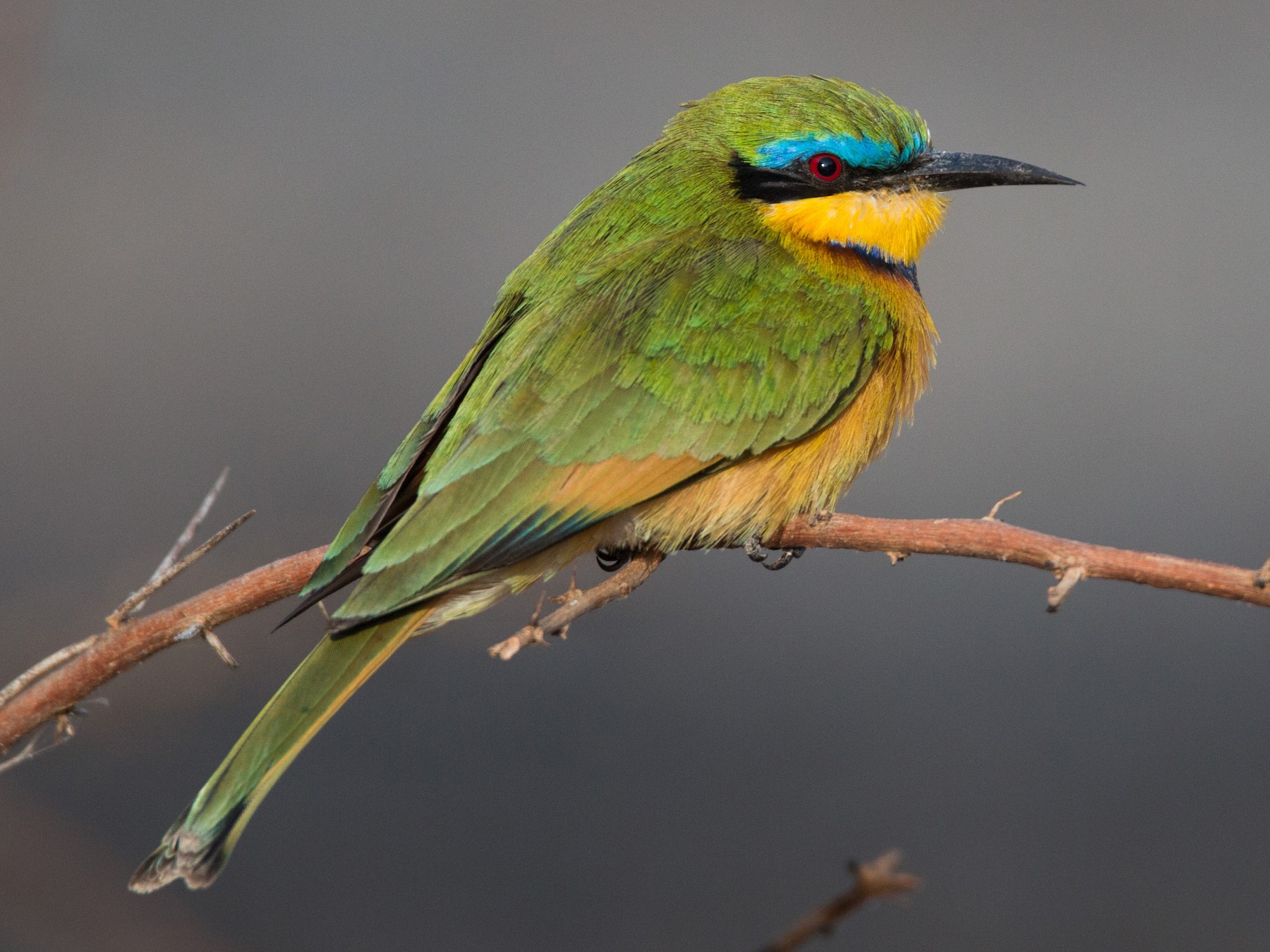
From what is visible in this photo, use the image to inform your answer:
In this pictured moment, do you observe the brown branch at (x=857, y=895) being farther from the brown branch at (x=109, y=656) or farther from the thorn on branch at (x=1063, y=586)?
the brown branch at (x=109, y=656)

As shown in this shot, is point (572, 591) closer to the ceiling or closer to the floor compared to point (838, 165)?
closer to the floor

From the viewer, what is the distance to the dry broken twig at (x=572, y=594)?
1140 millimetres

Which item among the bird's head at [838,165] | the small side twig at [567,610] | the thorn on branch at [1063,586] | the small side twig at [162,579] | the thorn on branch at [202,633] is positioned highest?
the bird's head at [838,165]

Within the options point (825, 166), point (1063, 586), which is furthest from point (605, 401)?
point (1063, 586)

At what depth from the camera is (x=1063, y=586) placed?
1180mm

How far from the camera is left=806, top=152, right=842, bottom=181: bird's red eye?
1.89m

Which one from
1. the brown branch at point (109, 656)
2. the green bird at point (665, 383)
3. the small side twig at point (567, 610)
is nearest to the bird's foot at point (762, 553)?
the green bird at point (665, 383)

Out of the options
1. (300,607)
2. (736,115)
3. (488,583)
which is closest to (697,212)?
(736,115)

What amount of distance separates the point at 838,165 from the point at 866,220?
0.09m

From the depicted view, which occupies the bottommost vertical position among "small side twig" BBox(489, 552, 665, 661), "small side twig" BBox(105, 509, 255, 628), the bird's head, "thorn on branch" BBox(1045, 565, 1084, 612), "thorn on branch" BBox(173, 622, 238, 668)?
"thorn on branch" BBox(1045, 565, 1084, 612)

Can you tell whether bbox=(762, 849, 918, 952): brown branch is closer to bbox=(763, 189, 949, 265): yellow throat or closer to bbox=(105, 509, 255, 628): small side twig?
bbox=(105, 509, 255, 628): small side twig

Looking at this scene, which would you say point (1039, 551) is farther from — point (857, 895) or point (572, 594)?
point (857, 895)

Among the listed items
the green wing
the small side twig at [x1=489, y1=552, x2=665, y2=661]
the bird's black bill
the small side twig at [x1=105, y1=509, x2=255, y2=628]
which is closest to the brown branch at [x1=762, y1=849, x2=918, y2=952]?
the small side twig at [x1=489, y1=552, x2=665, y2=661]

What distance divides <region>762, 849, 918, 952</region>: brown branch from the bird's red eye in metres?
1.43
